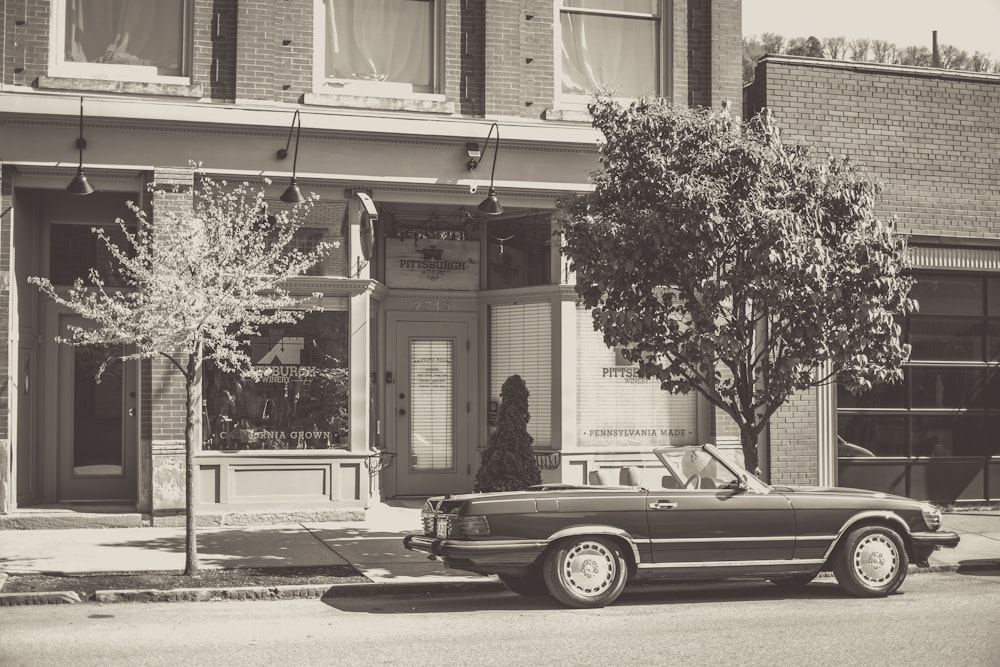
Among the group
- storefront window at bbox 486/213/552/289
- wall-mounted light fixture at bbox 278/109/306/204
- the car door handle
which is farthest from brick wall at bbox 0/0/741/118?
the car door handle

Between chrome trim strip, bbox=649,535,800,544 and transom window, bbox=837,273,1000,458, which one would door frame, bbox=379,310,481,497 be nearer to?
transom window, bbox=837,273,1000,458

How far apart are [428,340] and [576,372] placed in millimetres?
2397

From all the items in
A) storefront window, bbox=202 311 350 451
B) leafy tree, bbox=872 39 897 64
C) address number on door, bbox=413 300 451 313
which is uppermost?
leafy tree, bbox=872 39 897 64

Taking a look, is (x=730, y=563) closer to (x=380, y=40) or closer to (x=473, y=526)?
(x=473, y=526)

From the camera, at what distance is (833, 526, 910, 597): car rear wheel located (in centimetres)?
1003

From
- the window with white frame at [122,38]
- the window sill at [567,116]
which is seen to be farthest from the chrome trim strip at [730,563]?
the window with white frame at [122,38]

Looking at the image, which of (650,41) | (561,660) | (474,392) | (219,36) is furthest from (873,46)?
(561,660)

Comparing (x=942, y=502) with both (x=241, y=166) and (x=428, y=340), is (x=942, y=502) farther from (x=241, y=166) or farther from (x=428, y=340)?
(x=241, y=166)

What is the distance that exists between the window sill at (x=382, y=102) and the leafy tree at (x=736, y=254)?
341 centimetres

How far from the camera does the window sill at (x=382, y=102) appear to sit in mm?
14312

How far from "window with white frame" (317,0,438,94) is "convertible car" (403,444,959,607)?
687 cm

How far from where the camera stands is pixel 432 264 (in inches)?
640

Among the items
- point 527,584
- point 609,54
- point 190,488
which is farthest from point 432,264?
point 527,584

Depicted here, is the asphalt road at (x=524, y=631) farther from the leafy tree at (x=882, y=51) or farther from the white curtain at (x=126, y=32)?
the leafy tree at (x=882, y=51)
